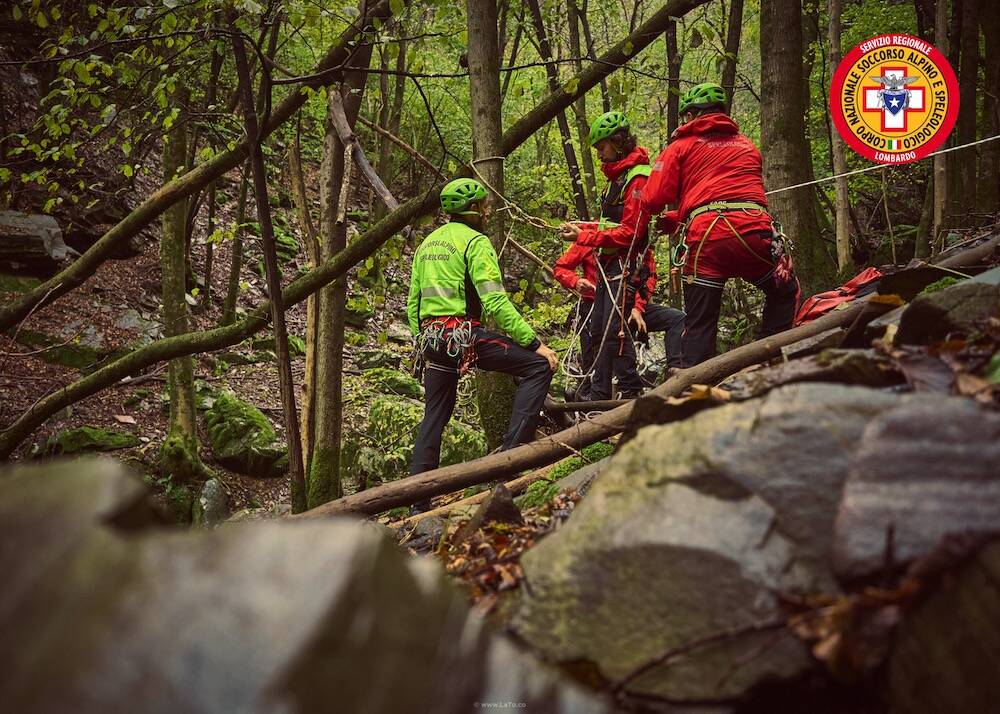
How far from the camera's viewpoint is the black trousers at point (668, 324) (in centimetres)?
682

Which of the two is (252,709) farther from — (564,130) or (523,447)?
(564,130)

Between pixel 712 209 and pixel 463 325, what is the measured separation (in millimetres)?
2118

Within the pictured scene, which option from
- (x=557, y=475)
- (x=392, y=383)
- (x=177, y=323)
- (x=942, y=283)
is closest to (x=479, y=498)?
(x=557, y=475)

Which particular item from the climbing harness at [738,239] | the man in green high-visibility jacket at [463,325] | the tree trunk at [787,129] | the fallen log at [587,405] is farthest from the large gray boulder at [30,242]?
the tree trunk at [787,129]

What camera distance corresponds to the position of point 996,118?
1057 centimetres

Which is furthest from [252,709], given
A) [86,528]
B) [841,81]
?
[841,81]

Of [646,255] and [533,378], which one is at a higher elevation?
[646,255]

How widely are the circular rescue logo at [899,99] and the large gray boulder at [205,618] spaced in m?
8.34

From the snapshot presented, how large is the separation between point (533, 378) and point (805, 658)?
4195 millimetres

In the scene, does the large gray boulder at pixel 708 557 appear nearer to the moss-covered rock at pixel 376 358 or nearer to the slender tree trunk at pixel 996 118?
the slender tree trunk at pixel 996 118

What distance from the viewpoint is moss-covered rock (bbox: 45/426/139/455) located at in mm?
9242

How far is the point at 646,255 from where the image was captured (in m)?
6.86

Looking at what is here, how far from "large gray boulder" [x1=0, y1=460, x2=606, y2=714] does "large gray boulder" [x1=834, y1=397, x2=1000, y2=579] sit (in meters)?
0.88

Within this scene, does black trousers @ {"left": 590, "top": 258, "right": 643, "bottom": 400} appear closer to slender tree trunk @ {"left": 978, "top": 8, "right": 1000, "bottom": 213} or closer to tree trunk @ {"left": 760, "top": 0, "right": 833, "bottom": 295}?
tree trunk @ {"left": 760, "top": 0, "right": 833, "bottom": 295}
